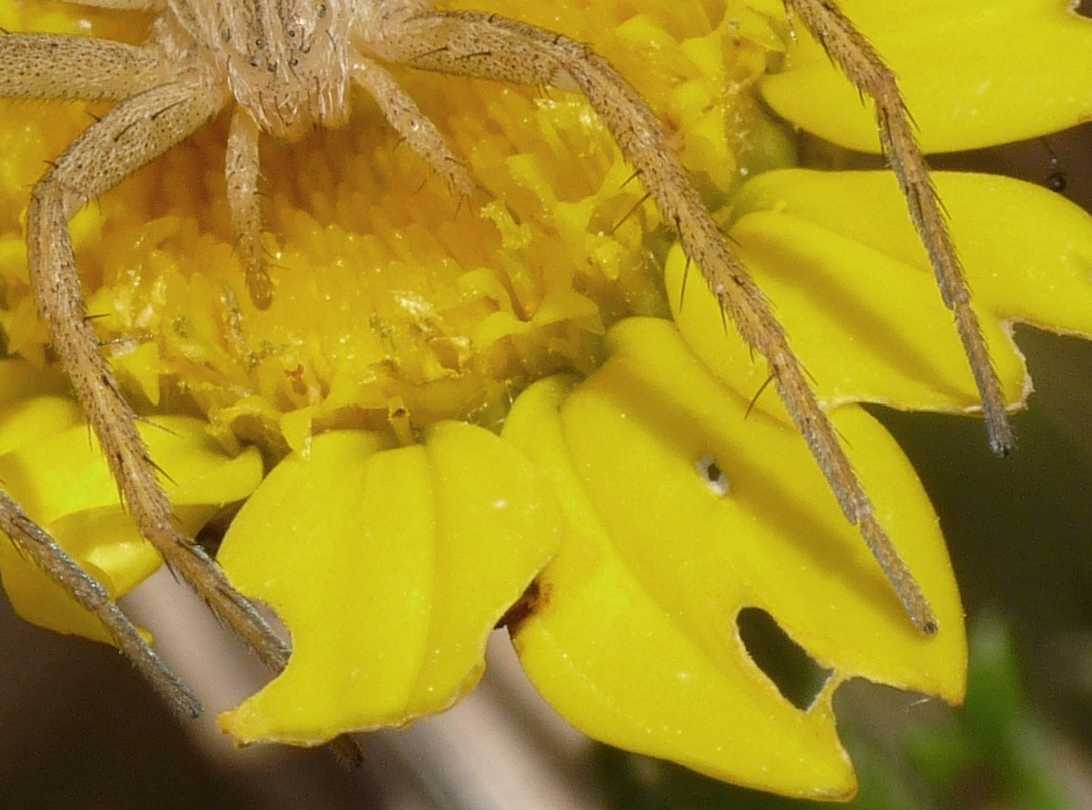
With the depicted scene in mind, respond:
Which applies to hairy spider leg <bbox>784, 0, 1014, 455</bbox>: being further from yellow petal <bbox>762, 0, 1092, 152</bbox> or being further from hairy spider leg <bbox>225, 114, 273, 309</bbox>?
hairy spider leg <bbox>225, 114, 273, 309</bbox>

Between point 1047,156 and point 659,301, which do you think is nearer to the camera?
point 659,301

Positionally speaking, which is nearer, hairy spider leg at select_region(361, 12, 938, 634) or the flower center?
hairy spider leg at select_region(361, 12, 938, 634)

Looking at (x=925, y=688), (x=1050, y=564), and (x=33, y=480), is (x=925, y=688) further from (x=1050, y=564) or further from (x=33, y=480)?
(x=33, y=480)

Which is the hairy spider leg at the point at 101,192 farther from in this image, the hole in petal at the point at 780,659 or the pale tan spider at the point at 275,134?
the hole in petal at the point at 780,659

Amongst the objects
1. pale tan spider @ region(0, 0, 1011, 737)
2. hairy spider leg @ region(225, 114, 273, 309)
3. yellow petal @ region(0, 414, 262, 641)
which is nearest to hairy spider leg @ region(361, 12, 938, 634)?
pale tan spider @ region(0, 0, 1011, 737)

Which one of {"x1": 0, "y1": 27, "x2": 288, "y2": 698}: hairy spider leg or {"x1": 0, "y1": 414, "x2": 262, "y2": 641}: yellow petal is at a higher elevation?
{"x1": 0, "y1": 27, "x2": 288, "y2": 698}: hairy spider leg

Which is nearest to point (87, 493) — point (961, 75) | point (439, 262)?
point (439, 262)

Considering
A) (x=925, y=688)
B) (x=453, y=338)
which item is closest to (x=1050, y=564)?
(x=925, y=688)

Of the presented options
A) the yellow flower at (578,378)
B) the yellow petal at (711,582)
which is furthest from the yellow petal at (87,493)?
the yellow petal at (711,582)
